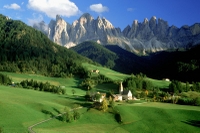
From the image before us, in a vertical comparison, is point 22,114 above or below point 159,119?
above

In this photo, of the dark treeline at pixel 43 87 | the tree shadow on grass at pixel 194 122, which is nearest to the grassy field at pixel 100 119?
the tree shadow on grass at pixel 194 122

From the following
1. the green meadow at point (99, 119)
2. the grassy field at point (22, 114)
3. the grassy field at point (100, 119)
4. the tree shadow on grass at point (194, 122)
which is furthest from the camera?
the tree shadow on grass at point (194, 122)

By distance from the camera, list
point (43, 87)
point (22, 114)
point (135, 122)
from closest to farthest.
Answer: point (22, 114)
point (135, 122)
point (43, 87)

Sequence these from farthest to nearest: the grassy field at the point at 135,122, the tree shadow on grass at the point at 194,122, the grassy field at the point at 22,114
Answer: the tree shadow on grass at the point at 194,122 < the grassy field at the point at 135,122 < the grassy field at the point at 22,114

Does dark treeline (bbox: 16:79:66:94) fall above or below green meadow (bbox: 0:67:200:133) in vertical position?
above

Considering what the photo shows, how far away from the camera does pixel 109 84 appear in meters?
185

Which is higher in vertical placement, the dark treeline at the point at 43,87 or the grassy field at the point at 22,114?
the dark treeline at the point at 43,87

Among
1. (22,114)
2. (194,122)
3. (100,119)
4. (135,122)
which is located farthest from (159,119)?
(22,114)

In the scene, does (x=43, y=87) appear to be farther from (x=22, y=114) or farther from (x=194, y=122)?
(x=194, y=122)

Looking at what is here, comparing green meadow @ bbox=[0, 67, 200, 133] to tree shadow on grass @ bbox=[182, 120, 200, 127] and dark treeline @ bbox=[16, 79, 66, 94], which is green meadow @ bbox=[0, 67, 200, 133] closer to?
tree shadow on grass @ bbox=[182, 120, 200, 127]

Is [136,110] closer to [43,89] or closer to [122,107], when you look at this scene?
[122,107]

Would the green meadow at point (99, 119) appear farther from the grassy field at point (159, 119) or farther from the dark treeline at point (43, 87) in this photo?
the dark treeline at point (43, 87)

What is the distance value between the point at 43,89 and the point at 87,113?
62577 millimetres

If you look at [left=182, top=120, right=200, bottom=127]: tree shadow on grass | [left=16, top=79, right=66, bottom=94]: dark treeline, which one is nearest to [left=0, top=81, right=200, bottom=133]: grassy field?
[left=182, top=120, right=200, bottom=127]: tree shadow on grass
